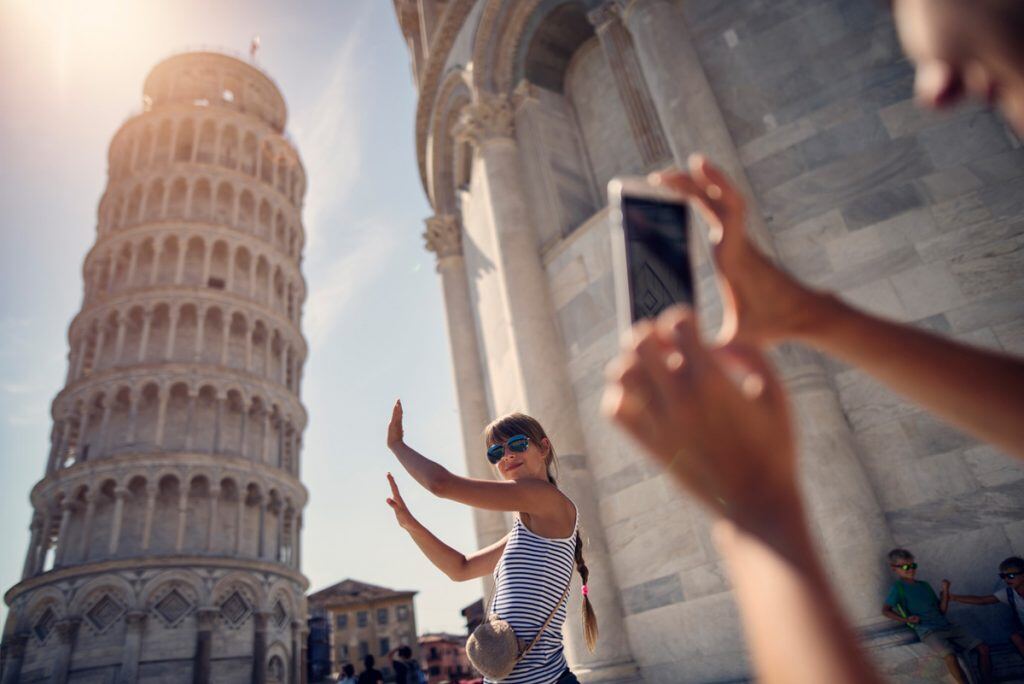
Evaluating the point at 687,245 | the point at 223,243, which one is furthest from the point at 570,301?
the point at 223,243

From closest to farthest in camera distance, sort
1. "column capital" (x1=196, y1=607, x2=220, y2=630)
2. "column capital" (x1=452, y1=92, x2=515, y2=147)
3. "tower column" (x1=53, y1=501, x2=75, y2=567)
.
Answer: "column capital" (x1=452, y1=92, x2=515, y2=147) → "column capital" (x1=196, y1=607, x2=220, y2=630) → "tower column" (x1=53, y1=501, x2=75, y2=567)

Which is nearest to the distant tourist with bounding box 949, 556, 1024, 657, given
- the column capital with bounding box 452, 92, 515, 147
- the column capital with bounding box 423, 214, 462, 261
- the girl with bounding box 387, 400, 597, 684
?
the girl with bounding box 387, 400, 597, 684

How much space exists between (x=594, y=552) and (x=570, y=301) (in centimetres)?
344

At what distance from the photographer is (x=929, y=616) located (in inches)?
185

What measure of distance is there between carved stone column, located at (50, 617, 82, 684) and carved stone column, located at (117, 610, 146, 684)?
6.45ft

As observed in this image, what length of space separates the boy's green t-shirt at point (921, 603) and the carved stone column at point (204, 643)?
27.1 meters

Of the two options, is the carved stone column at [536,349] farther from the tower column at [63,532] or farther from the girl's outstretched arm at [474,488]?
the tower column at [63,532]

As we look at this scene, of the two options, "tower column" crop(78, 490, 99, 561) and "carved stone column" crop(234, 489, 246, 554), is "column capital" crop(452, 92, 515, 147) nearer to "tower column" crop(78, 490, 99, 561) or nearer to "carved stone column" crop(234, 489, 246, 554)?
"carved stone column" crop(234, 489, 246, 554)

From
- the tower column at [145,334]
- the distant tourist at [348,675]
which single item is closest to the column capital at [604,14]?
the distant tourist at [348,675]

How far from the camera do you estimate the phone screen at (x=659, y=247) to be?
1.26m

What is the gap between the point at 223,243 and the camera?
34906 mm

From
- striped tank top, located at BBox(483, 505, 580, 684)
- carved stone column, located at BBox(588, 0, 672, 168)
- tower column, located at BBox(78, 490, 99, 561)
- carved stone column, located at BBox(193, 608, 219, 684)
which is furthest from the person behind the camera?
tower column, located at BBox(78, 490, 99, 561)

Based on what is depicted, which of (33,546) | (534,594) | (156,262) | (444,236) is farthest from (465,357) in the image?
(156,262)

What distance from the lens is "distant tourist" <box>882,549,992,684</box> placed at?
15.3 feet
